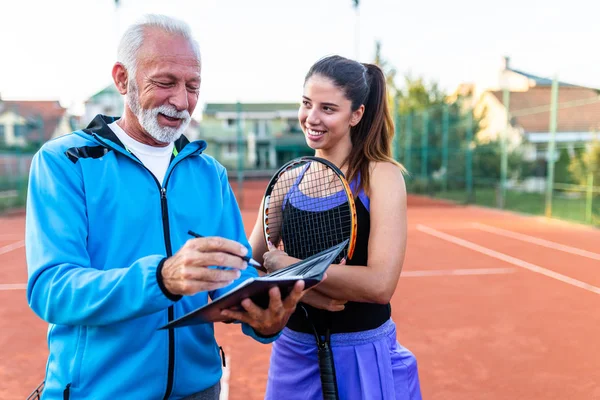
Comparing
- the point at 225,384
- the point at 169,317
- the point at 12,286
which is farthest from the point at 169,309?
the point at 12,286

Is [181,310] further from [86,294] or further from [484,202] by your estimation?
[484,202]

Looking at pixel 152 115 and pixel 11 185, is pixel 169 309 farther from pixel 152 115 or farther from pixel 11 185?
pixel 11 185

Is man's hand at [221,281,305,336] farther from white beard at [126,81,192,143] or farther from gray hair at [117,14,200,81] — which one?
gray hair at [117,14,200,81]

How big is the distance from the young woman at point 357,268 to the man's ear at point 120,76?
72 centimetres

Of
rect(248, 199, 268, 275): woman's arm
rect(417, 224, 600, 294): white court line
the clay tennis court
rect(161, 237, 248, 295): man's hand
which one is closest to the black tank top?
rect(248, 199, 268, 275): woman's arm

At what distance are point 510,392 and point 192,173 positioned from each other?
3187mm

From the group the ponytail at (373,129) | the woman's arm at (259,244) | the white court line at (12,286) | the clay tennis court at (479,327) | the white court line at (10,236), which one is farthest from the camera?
the white court line at (10,236)

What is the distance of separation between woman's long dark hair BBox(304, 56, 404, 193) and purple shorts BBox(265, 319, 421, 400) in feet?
1.85

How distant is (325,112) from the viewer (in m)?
2.04

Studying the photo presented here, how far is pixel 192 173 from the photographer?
167 cm

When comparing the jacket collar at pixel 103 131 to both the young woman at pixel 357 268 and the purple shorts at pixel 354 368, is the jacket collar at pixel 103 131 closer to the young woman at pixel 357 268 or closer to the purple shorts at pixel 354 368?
the young woman at pixel 357 268

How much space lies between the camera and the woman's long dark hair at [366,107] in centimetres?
203

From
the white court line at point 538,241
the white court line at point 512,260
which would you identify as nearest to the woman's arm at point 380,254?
the white court line at point 512,260

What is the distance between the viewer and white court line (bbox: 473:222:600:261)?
8758 mm
